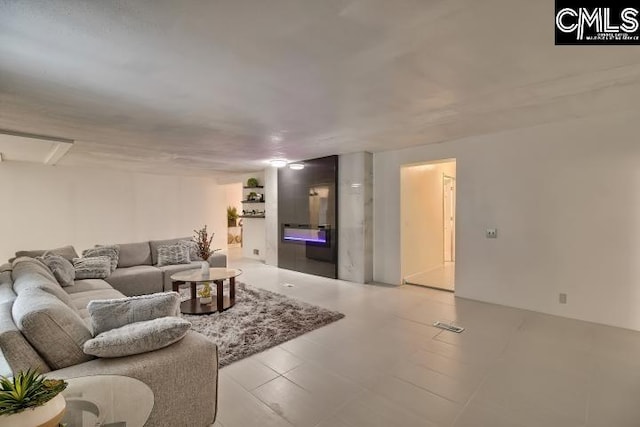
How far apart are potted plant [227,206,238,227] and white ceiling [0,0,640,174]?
6839 millimetres

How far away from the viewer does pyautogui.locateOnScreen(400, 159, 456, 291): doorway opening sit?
18.4ft

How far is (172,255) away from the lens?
5.27m

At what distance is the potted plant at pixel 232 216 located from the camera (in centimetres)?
1091

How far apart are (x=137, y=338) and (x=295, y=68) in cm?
208

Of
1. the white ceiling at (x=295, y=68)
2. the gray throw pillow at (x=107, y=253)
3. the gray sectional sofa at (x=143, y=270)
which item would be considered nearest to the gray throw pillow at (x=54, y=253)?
the gray throw pillow at (x=107, y=253)

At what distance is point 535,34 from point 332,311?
3497 mm

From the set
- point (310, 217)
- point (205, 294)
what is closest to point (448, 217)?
point (310, 217)

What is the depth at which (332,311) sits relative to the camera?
406 centimetres

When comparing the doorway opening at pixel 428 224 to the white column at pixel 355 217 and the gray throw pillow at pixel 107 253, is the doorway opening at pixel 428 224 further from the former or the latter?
the gray throw pillow at pixel 107 253

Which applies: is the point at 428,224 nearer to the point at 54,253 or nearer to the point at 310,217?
the point at 310,217

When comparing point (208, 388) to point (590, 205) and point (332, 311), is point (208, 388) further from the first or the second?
point (590, 205)

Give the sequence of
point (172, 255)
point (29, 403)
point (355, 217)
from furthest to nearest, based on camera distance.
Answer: point (355, 217), point (172, 255), point (29, 403)

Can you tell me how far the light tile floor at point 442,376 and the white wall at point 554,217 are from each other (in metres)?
0.39

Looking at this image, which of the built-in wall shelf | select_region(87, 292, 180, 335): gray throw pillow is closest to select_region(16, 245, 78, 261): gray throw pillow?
select_region(87, 292, 180, 335): gray throw pillow
